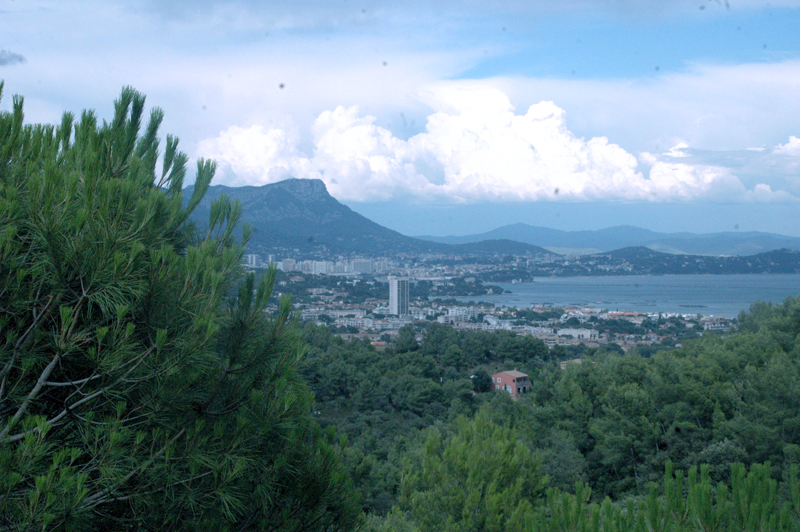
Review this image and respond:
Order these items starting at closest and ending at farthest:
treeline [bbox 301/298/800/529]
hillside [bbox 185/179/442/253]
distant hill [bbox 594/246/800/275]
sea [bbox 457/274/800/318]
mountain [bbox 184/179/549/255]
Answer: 1. treeline [bbox 301/298/800/529]
2. sea [bbox 457/274/800/318]
3. distant hill [bbox 594/246/800/275]
4. mountain [bbox 184/179/549/255]
5. hillside [bbox 185/179/442/253]

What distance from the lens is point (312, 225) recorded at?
174 ft

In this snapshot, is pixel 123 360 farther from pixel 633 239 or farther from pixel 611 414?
pixel 633 239

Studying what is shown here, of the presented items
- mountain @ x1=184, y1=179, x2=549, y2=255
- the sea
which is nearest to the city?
mountain @ x1=184, y1=179, x2=549, y2=255

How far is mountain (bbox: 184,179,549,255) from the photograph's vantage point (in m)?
45.6

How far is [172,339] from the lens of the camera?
92.2 inches

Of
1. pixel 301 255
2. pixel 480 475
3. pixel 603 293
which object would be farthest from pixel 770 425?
pixel 603 293

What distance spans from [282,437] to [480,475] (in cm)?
281

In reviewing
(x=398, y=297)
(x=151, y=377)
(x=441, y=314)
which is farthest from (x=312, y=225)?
(x=151, y=377)

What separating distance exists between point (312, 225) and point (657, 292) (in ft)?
110

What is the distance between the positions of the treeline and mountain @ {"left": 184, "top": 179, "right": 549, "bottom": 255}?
72.4ft

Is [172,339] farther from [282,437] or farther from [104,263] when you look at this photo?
[282,437]

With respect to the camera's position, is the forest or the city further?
the city

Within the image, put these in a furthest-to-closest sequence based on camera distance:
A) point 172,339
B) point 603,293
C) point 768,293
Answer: point 603,293 → point 768,293 → point 172,339

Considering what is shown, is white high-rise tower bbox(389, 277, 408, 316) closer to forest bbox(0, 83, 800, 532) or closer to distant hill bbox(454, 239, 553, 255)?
distant hill bbox(454, 239, 553, 255)
